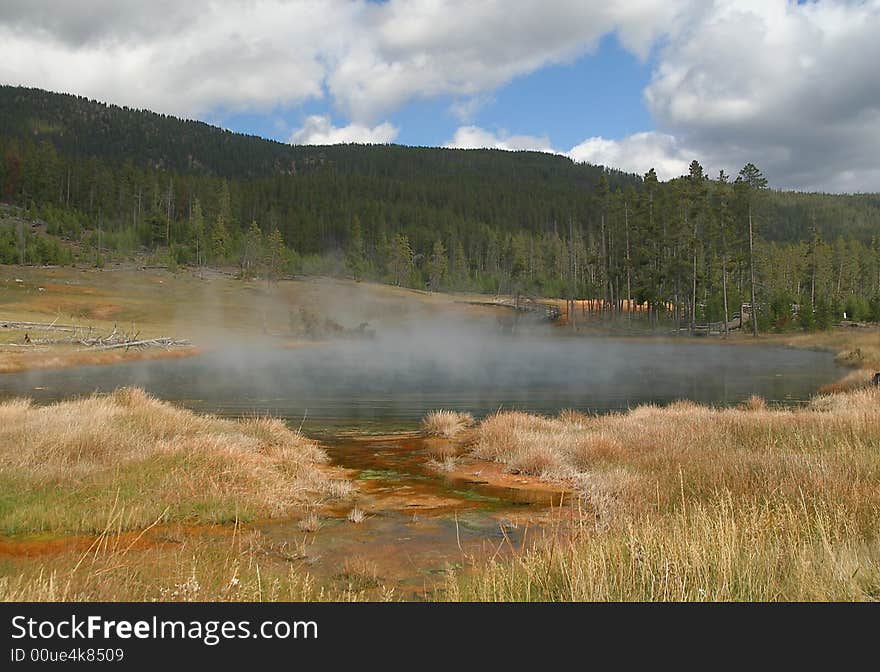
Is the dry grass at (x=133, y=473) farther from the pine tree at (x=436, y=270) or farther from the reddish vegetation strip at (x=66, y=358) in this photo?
the pine tree at (x=436, y=270)

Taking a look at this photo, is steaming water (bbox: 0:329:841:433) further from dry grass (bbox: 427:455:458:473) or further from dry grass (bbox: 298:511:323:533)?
dry grass (bbox: 298:511:323:533)

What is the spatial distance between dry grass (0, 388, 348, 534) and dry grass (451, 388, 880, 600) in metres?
5.53

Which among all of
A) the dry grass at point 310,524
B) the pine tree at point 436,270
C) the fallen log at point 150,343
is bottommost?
the dry grass at point 310,524

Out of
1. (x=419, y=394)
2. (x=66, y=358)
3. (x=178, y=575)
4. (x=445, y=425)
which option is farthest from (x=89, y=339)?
(x=178, y=575)

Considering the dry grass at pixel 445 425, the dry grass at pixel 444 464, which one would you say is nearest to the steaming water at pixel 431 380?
the dry grass at pixel 445 425

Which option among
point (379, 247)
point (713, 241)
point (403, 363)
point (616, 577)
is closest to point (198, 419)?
point (616, 577)

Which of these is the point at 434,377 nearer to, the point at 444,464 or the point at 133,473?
the point at 444,464

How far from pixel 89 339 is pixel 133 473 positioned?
4613cm

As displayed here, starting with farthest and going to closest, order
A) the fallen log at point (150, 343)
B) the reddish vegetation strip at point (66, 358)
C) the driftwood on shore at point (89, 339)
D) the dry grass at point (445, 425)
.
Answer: the fallen log at point (150, 343) → the driftwood on shore at point (89, 339) → the reddish vegetation strip at point (66, 358) → the dry grass at point (445, 425)

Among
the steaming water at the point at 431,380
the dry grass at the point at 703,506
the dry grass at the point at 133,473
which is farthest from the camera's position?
the steaming water at the point at 431,380

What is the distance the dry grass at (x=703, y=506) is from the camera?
18.0 feet

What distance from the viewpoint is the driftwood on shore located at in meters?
49.2

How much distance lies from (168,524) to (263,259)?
10306 cm

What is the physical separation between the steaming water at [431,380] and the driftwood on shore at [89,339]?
Answer: 5.35m
